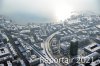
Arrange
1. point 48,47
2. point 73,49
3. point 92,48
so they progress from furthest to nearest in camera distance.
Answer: point 48,47, point 92,48, point 73,49

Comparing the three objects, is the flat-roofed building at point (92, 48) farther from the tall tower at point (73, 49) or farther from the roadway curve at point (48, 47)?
the roadway curve at point (48, 47)

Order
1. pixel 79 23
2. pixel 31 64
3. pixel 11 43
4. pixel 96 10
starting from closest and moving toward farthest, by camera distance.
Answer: pixel 31 64 < pixel 11 43 < pixel 79 23 < pixel 96 10

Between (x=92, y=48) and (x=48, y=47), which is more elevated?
(x=48, y=47)

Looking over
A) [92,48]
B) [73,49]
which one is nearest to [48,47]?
[73,49]

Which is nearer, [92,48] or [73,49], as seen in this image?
[73,49]

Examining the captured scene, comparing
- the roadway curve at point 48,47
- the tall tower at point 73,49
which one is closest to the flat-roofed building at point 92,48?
the tall tower at point 73,49

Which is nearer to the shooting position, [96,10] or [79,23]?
[79,23]

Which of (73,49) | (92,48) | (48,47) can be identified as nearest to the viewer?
(73,49)

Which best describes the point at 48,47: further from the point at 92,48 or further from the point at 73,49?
the point at 92,48

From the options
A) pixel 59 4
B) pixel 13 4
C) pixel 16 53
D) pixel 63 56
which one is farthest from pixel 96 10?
pixel 16 53

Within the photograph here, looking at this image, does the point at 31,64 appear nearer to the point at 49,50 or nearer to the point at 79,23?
the point at 49,50

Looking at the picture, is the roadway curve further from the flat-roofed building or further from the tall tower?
the flat-roofed building
